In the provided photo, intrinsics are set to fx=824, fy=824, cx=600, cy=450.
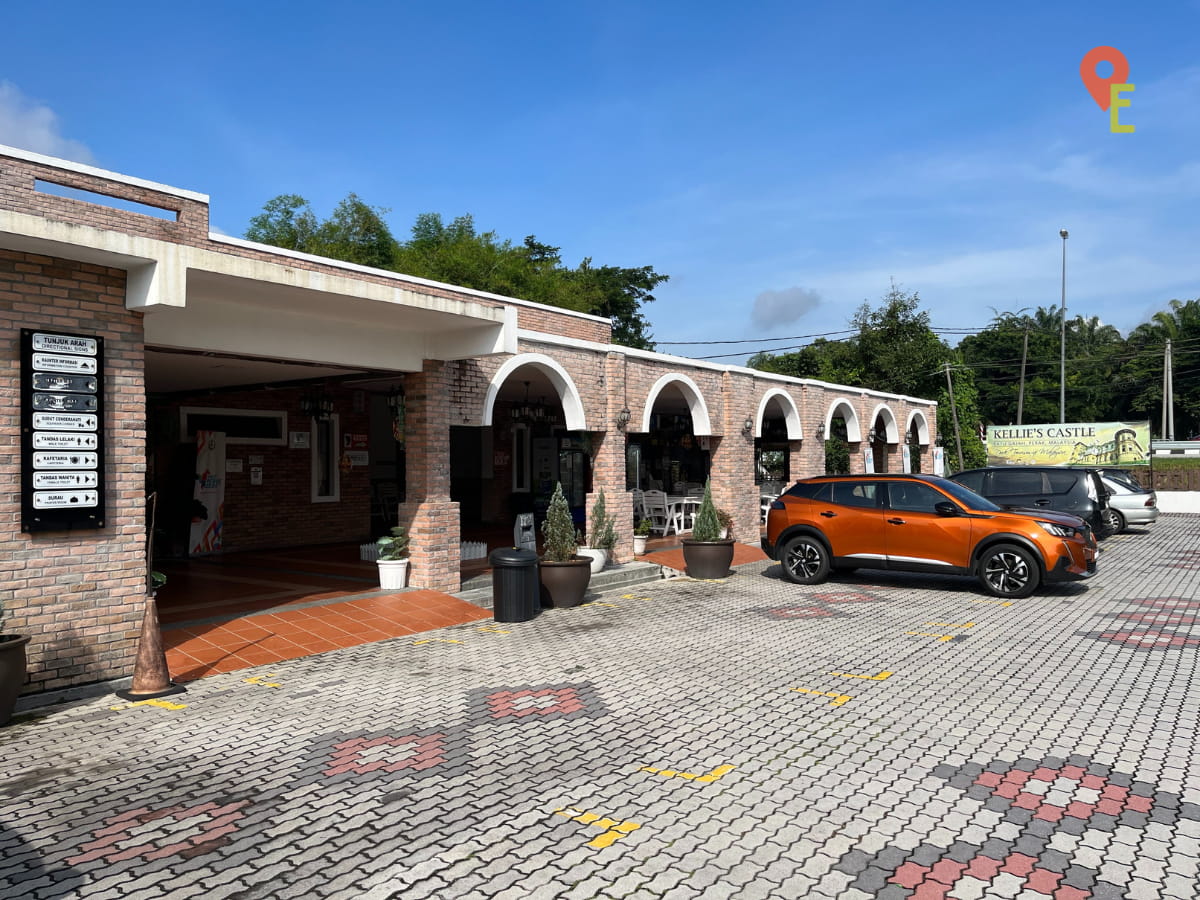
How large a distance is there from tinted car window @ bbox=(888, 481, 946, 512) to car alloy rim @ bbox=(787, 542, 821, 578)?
1365 millimetres

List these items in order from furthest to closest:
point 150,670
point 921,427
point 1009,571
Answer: point 921,427
point 1009,571
point 150,670

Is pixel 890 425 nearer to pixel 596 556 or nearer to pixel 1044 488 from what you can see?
pixel 1044 488

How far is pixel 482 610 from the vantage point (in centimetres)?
1005

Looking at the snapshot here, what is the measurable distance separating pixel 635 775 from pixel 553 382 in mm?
8452

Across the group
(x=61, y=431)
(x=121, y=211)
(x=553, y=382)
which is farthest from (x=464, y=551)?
(x=61, y=431)

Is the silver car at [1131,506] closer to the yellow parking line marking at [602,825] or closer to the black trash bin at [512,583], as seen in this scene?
the black trash bin at [512,583]

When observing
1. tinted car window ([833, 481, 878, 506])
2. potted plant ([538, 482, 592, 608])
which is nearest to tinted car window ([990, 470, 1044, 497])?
tinted car window ([833, 481, 878, 506])

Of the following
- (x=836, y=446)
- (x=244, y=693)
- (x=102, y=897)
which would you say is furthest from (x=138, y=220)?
(x=836, y=446)

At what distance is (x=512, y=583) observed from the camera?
955cm

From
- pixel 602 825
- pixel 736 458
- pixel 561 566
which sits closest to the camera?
pixel 602 825

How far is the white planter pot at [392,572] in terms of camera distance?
10398 millimetres

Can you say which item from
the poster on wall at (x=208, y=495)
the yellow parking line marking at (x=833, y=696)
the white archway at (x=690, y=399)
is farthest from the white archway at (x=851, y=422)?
the yellow parking line marking at (x=833, y=696)

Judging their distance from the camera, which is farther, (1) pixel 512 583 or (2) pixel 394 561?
Result: (2) pixel 394 561

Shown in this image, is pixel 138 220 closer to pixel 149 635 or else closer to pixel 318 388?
pixel 318 388
